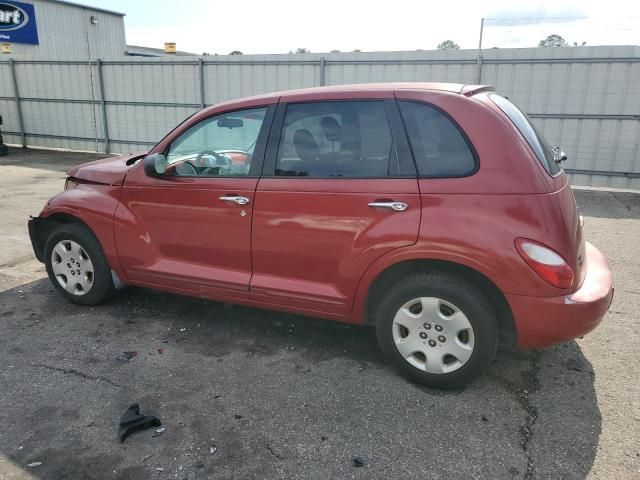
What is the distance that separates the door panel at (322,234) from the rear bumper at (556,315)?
2.43 ft

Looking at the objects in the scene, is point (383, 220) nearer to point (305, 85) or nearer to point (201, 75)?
point (305, 85)

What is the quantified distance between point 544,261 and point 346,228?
3.76ft

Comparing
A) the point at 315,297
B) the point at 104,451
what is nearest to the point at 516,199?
the point at 315,297

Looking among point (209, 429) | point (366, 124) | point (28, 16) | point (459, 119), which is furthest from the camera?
point (28, 16)

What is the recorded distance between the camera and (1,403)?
3.00 metres

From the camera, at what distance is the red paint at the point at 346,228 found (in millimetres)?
2826

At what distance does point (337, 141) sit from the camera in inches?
131

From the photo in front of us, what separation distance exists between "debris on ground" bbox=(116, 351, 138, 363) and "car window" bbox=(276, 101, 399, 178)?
5.38ft

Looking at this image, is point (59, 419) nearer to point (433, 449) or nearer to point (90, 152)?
point (433, 449)

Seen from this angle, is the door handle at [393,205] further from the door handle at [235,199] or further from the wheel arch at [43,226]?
the wheel arch at [43,226]

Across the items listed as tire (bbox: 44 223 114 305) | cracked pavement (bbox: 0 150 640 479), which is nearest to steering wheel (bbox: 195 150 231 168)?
tire (bbox: 44 223 114 305)

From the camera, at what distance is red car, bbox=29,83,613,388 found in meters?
2.84

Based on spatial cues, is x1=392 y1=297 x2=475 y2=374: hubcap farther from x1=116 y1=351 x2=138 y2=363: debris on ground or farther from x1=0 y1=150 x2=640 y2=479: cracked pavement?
x1=116 y1=351 x2=138 y2=363: debris on ground

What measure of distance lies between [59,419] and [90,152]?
552 inches
